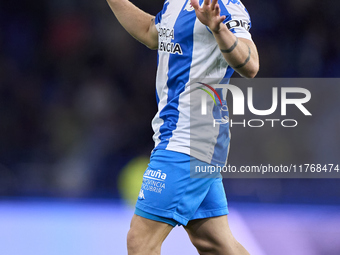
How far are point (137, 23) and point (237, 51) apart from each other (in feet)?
2.79

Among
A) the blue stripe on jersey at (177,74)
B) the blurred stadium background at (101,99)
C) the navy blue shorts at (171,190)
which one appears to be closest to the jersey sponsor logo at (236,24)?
the blue stripe on jersey at (177,74)

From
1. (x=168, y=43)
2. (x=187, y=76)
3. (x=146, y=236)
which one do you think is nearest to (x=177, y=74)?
(x=187, y=76)

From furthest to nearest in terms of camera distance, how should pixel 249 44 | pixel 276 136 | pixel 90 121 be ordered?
pixel 90 121, pixel 276 136, pixel 249 44

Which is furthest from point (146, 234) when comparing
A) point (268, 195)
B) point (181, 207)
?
point (268, 195)

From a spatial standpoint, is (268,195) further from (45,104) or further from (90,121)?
(45,104)

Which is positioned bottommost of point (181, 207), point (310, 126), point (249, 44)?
point (310, 126)

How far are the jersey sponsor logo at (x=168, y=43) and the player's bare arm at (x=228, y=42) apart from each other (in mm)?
315

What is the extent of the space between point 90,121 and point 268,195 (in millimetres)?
2538

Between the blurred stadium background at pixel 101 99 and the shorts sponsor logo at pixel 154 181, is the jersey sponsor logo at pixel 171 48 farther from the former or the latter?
the blurred stadium background at pixel 101 99

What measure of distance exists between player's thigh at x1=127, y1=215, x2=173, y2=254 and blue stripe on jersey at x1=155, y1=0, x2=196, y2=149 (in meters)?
0.33

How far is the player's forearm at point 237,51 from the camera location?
1.78m

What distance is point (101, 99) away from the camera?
21.7ft

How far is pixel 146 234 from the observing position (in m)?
1.99

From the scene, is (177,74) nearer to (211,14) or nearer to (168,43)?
(168,43)
